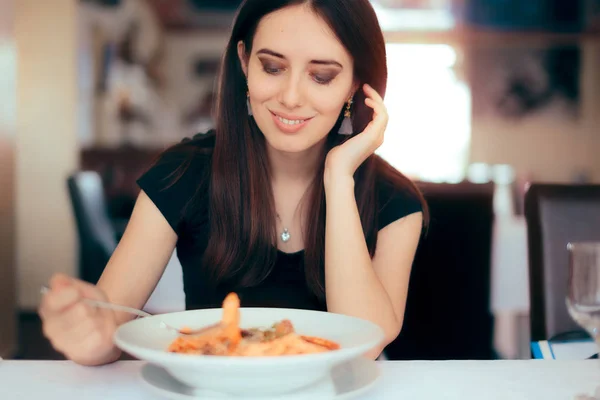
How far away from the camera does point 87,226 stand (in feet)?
7.63

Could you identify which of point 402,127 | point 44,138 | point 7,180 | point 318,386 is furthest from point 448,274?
point 402,127

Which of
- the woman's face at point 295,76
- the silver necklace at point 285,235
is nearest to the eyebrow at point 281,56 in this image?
the woman's face at point 295,76

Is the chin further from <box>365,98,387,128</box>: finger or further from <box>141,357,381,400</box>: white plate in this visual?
<box>141,357,381,400</box>: white plate

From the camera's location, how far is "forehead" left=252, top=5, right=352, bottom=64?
128cm

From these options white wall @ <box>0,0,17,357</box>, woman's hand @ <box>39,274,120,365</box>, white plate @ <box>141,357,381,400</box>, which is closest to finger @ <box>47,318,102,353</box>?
woman's hand @ <box>39,274,120,365</box>

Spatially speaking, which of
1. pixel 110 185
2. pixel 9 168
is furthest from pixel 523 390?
pixel 110 185

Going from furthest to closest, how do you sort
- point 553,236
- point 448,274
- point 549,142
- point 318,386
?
point 549,142, point 448,274, point 553,236, point 318,386

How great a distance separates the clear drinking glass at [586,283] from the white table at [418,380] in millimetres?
86

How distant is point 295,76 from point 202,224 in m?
0.40

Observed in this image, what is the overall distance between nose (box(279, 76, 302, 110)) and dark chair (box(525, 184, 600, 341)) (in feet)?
1.91

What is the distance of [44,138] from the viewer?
4777 mm

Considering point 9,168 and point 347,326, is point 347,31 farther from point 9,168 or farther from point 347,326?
point 9,168

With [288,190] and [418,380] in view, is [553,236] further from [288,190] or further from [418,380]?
[418,380]

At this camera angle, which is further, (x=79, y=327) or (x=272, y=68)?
(x=272, y=68)
